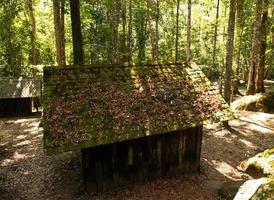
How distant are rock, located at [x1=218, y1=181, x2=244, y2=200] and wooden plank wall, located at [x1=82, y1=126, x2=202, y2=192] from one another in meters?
1.90

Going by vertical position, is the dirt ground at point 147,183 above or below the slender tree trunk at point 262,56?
below

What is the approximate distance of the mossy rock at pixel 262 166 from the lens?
1113cm

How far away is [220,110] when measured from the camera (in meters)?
11.8

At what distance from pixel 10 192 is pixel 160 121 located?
6.39m

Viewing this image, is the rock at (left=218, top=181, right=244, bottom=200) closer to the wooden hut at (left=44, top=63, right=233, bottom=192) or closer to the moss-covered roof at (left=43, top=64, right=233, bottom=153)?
the wooden hut at (left=44, top=63, right=233, bottom=192)

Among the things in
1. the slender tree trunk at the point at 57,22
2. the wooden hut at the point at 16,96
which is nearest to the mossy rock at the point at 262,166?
the slender tree trunk at the point at 57,22

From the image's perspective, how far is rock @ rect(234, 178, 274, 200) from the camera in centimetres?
728

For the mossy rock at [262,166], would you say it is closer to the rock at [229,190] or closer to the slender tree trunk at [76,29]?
the rock at [229,190]

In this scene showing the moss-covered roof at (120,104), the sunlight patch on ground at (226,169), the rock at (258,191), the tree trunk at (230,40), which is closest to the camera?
the rock at (258,191)

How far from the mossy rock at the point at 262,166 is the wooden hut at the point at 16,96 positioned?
75.1 feet

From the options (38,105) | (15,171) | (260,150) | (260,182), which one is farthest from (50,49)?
(260,182)

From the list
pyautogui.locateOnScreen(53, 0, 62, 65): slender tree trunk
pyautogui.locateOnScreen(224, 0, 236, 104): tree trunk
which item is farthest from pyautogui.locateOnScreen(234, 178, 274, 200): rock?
pyautogui.locateOnScreen(53, 0, 62, 65): slender tree trunk

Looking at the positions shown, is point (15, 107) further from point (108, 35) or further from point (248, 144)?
point (248, 144)

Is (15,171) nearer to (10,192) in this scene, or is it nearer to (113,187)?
(10,192)
